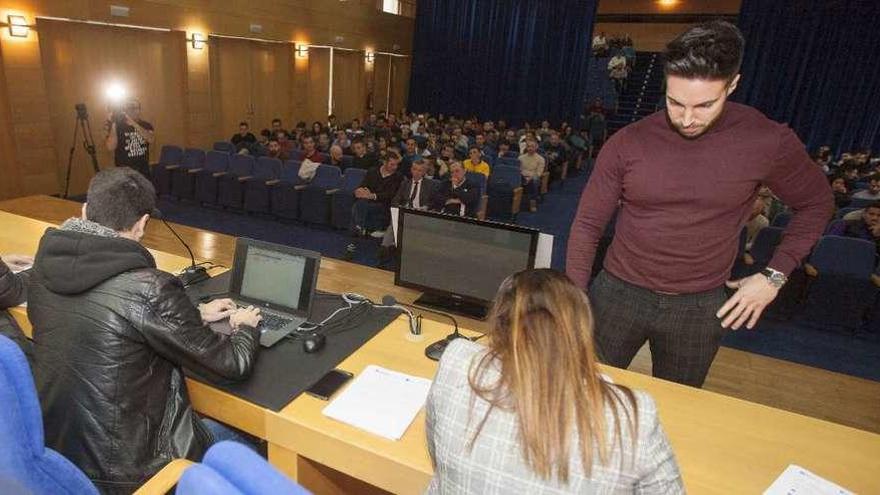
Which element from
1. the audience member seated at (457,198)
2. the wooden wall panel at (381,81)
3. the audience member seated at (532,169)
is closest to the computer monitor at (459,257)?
the audience member seated at (457,198)

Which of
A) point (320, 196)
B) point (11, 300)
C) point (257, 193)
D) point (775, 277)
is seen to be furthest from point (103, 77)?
point (775, 277)

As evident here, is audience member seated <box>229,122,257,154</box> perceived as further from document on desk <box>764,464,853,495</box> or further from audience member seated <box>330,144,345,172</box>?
document on desk <box>764,464,853,495</box>

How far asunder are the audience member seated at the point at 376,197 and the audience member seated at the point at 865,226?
465 centimetres

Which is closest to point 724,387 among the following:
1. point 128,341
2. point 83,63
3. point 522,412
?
point 522,412

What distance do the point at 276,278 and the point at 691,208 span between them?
1.57 metres

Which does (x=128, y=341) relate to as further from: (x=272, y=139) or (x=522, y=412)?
(x=272, y=139)

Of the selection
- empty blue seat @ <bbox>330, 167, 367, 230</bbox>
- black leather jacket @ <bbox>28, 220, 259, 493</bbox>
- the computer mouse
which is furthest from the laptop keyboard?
empty blue seat @ <bbox>330, 167, 367, 230</bbox>

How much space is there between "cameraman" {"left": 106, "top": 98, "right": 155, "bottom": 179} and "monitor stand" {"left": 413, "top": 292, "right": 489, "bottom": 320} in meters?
5.19

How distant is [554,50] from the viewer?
47.9 ft

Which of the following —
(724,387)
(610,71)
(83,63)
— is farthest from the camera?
(610,71)

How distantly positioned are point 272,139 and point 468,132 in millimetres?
5083

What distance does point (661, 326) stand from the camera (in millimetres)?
1630

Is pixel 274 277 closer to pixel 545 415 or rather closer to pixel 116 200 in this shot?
pixel 116 200

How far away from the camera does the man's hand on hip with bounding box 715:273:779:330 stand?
1494mm
